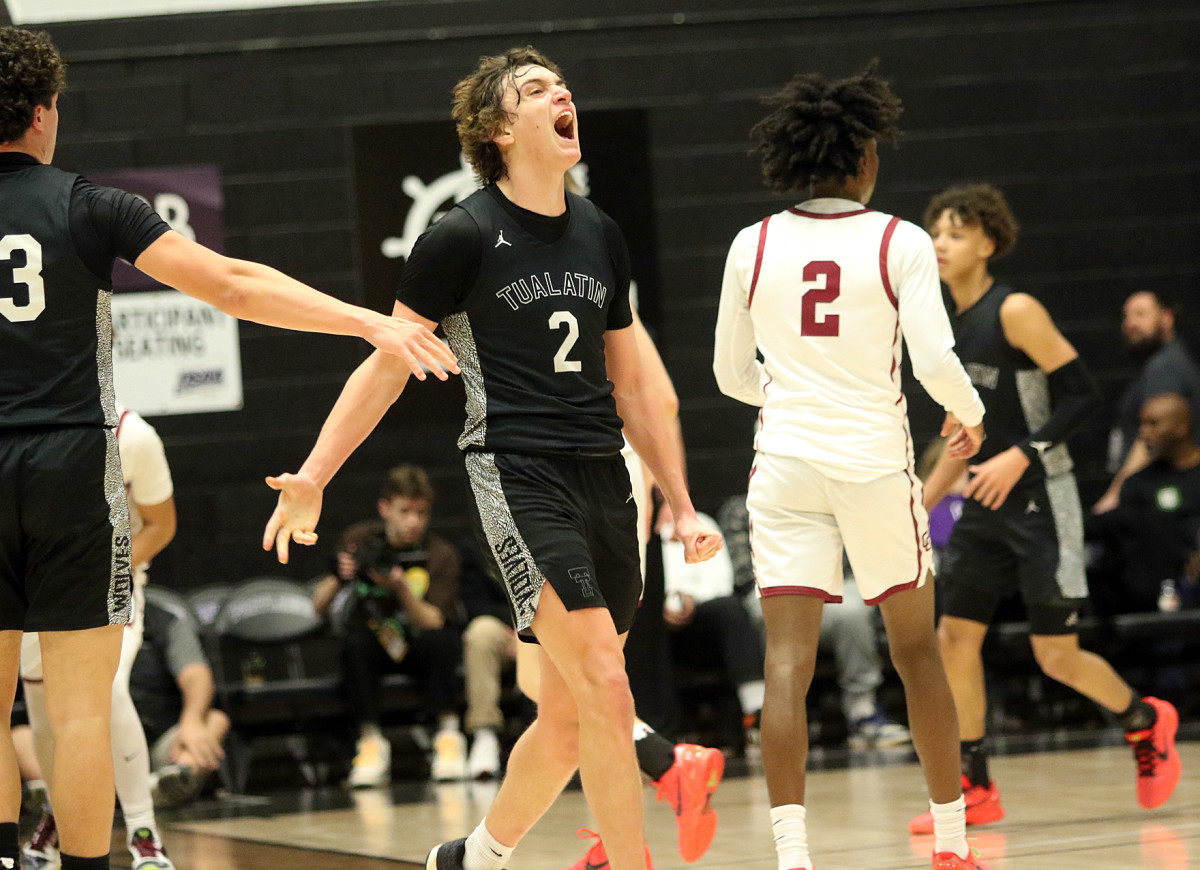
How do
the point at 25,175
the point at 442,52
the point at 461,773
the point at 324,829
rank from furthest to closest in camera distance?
the point at 442,52 → the point at 461,773 → the point at 324,829 → the point at 25,175

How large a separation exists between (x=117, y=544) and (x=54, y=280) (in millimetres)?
496

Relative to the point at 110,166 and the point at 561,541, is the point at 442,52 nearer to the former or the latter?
the point at 110,166

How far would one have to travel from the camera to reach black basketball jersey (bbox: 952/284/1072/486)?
468cm

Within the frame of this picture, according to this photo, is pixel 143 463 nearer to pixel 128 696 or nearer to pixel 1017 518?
pixel 128 696

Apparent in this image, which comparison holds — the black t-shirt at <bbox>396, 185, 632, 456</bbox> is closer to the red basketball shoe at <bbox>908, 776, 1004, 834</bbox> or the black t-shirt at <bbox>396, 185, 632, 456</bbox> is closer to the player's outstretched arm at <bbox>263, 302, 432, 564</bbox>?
the player's outstretched arm at <bbox>263, 302, 432, 564</bbox>

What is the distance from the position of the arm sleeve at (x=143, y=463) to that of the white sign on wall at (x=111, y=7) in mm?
3801

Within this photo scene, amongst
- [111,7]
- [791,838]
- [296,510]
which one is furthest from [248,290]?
[111,7]

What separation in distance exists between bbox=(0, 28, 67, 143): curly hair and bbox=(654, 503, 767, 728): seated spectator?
4.04 meters

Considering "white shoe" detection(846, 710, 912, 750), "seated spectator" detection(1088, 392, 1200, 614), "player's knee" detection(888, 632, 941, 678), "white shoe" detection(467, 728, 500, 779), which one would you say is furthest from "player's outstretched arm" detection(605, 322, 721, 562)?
"seated spectator" detection(1088, 392, 1200, 614)

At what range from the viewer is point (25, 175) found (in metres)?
2.95

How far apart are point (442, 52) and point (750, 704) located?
11.0 feet

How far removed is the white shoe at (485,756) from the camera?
20.8ft

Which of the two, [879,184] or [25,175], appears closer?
[25,175]

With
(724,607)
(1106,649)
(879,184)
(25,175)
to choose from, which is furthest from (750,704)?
(25,175)
